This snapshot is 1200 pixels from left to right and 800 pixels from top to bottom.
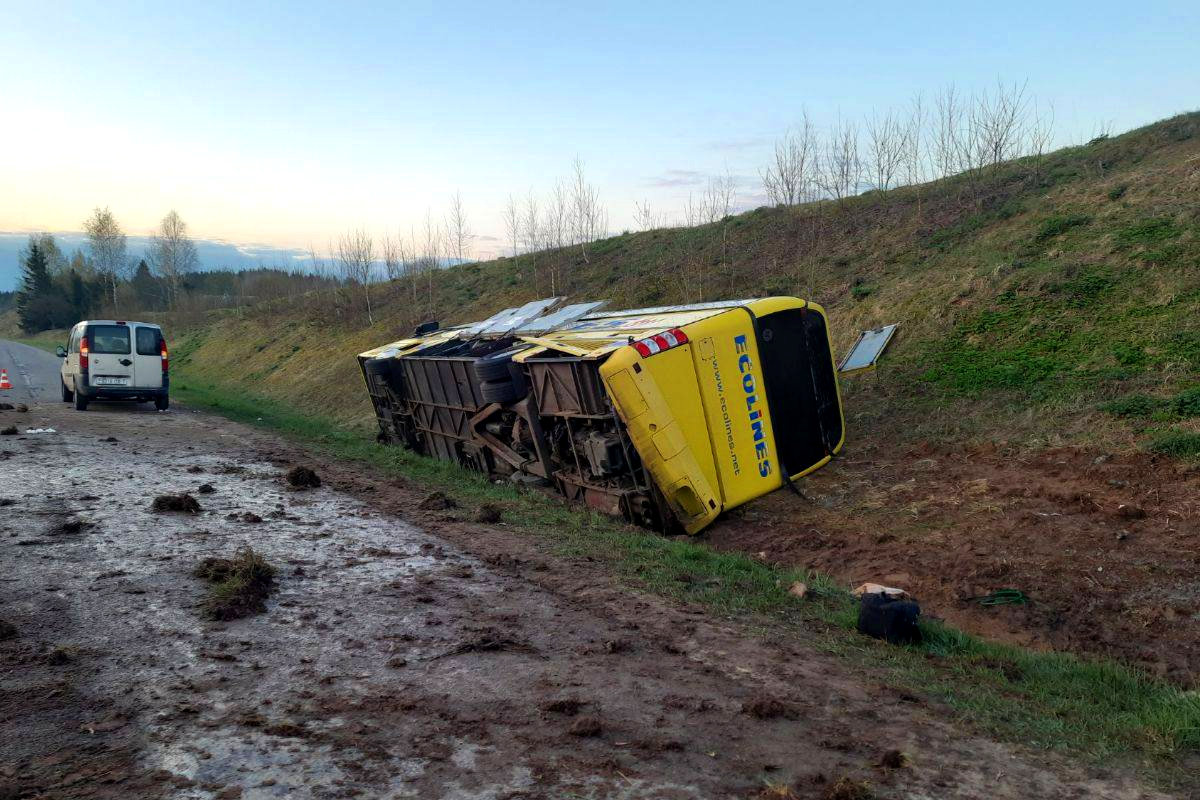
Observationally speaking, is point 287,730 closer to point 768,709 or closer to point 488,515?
point 768,709

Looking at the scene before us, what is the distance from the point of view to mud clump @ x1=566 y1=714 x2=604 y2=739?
377cm

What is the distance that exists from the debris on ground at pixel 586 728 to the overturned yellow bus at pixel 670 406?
4233 millimetres

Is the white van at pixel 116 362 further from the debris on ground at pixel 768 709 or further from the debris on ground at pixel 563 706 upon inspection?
the debris on ground at pixel 768 709

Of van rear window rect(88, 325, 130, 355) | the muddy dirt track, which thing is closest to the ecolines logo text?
the muddy dirt track

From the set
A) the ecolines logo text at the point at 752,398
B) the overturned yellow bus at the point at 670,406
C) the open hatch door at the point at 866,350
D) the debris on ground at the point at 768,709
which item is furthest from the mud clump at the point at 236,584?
the open hatch door at the point at 866,350

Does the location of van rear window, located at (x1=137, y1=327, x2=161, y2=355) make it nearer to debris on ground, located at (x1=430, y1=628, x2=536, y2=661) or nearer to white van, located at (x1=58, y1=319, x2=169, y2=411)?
white van, located at (x1=58, y1=319, x2=169, y2=411)

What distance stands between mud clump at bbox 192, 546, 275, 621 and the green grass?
2.54m

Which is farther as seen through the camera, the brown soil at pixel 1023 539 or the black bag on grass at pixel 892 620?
the brown soil at pixel 1023 539

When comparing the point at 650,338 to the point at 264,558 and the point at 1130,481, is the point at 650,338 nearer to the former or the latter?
the point at 264,558

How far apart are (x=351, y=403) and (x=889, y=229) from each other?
1547 cm

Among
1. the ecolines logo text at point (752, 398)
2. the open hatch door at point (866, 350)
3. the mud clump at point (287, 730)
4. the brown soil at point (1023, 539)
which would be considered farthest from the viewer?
the open hatch door at point (866, 350)

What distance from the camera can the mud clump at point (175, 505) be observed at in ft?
26.8

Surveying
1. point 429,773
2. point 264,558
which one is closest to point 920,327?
point 264,558

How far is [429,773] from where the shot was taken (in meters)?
3.43
